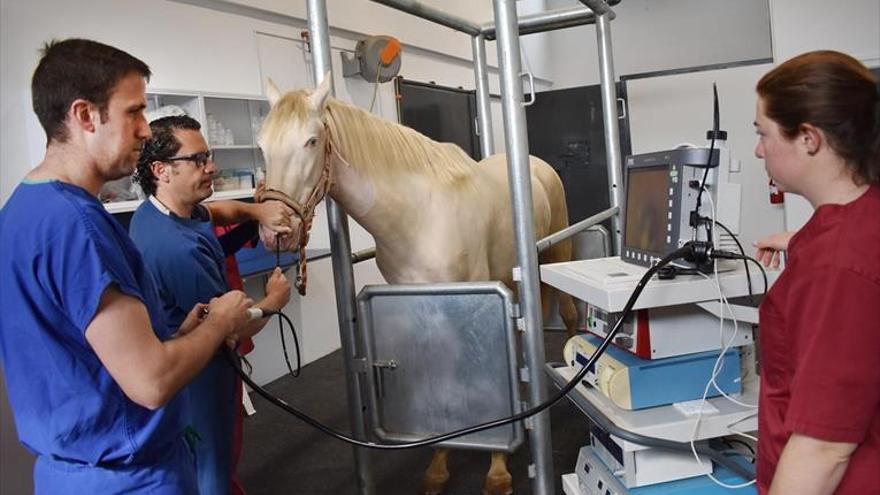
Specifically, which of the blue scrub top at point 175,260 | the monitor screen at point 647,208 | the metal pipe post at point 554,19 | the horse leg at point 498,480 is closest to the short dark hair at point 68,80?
the blue scrub top at point 175,260

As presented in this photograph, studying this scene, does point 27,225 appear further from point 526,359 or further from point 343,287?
point 526,359

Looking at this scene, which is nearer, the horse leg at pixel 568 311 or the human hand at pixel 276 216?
the human hand at pixel 276 216

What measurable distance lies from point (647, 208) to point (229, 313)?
94 centimetres

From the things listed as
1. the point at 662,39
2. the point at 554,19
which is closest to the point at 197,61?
the point at 554,19

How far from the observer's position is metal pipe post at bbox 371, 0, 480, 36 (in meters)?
1.99

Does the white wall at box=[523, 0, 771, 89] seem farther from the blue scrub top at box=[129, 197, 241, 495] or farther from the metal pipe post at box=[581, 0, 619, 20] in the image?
the blue scrub top at box=[129, 197, 241, 495]

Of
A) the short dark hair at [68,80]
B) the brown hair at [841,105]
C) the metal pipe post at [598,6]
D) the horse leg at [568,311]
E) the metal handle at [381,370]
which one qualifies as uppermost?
the metal pipe post at [598,6]

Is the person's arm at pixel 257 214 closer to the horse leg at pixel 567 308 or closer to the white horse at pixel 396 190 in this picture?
the white horse at pixel 396 190

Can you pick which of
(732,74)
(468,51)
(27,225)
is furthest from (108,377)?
(732,74)

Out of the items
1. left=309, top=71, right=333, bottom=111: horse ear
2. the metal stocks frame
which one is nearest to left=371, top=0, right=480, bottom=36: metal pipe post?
the metal stocks frame

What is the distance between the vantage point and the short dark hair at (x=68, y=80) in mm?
971

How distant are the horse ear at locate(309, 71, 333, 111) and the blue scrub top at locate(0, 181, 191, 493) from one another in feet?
2.30

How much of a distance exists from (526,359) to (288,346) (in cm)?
303

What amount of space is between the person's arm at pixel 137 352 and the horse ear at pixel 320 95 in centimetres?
78
